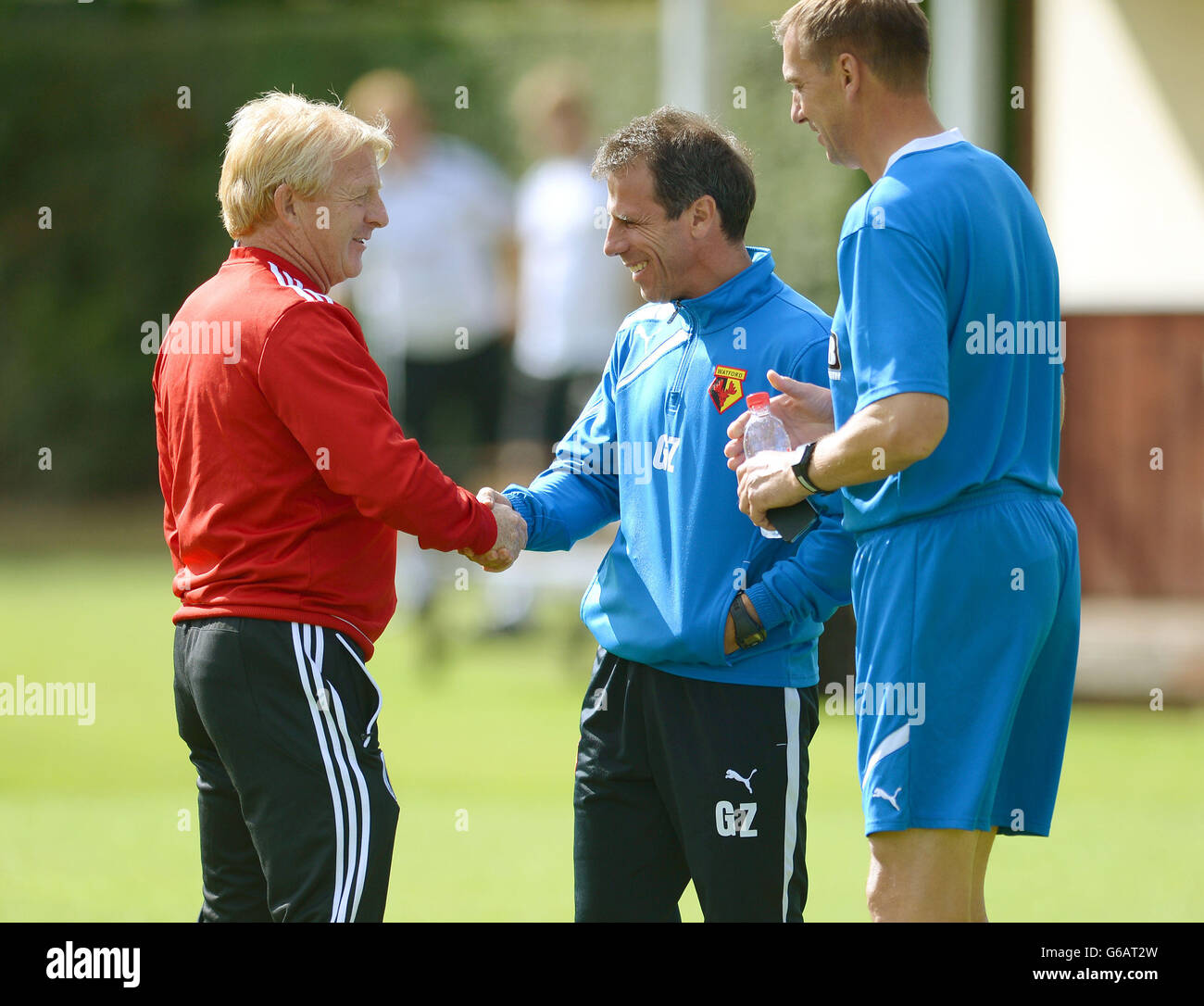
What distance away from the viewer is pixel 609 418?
379cm

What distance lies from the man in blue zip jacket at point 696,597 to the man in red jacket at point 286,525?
0.48 metres

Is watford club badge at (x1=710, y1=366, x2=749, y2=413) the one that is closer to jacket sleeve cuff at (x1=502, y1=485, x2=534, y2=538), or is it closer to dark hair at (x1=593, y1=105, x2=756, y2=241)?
dark hair at (x1=593, y1=105, x2=756, y2=241)

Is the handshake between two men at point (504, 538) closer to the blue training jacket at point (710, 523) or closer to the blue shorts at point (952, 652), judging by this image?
the blue training jacket at point (710, 523)

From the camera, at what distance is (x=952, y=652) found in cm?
296

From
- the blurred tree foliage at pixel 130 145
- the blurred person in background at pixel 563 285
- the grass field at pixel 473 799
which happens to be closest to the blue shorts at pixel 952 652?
the grass field at pixel 473 799

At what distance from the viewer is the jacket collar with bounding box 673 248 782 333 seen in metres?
3.51

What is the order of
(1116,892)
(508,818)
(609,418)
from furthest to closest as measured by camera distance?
(508,818)
(1116,892)
(609,418)

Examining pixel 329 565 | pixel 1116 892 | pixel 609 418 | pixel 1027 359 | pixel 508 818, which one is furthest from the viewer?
pixel 508 818

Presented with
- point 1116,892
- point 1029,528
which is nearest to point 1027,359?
point 1029,528

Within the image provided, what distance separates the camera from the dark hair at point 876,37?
2984 mm

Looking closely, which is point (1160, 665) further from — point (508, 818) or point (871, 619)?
point (871, 619)

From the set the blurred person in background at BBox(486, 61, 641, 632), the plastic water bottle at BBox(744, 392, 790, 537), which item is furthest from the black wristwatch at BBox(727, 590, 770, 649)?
the blurred person in background at BBox(486, 61, 641, 632)

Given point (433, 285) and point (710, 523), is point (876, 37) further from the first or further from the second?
point (433, 285)

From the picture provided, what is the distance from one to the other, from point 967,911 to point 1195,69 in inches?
261
